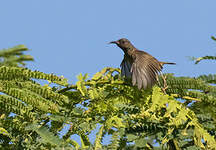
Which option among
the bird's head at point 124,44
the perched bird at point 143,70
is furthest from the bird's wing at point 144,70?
the bird's head at point 124,44

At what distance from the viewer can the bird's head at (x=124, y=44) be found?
16.5 ft

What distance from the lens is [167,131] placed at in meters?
2.57

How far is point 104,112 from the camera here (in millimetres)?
2600

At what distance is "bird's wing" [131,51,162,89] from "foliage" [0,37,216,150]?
0.40 ft

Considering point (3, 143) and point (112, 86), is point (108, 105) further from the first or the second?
point (3, 143)

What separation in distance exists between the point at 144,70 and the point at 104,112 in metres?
0.92

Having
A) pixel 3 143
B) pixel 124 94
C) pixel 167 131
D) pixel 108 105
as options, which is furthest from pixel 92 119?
pixel 3 143

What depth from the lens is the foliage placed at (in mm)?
2498

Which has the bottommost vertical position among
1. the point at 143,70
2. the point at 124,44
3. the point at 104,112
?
the point at 104,112

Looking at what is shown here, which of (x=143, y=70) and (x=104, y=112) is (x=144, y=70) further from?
(x=104, y=112)

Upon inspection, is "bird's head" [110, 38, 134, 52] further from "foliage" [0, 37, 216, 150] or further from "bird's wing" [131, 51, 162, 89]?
"foliage" [0, 37, 216, 150]

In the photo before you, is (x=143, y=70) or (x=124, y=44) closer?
(x=143, y=70)

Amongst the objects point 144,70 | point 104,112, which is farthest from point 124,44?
point 104,112

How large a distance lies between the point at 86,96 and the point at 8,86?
549 millimetres
